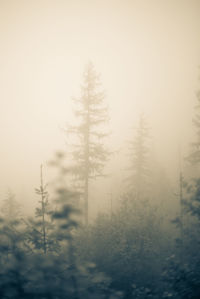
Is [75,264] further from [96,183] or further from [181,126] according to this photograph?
[181,126]

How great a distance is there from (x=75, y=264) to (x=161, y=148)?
5523 centimetres

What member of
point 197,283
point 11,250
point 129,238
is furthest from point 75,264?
point 129,238

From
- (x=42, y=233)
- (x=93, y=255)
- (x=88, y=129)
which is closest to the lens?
(x=42, y=233)

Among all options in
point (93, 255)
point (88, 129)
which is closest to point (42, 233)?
point (93, 255)

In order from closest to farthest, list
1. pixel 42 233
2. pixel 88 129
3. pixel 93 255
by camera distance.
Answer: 1. pixel 42 233
2. pixel 93 255
3. pixel 88 129

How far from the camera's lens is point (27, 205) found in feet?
116

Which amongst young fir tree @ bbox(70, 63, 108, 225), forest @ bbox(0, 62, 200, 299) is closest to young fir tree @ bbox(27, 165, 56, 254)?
forest @ bbox(0, 62, 200, 299)

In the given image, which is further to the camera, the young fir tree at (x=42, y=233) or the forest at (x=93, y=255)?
the young fir tree at (x=42, y=233)

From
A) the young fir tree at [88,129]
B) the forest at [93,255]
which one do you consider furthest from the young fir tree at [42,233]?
the young fir tree at [88,129]

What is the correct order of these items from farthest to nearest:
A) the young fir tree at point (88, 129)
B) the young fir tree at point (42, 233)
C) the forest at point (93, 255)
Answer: the young fir tree at point (88, 129) < the young fir tree at point (42, 233) < the forest at point (93, 255)

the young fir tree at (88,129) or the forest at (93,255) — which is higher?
the young fir tree at (88,129)

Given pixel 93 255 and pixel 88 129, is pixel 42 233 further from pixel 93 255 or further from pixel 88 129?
pixel 88 129

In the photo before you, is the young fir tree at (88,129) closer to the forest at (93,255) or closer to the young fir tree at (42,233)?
the forest at (93,255)

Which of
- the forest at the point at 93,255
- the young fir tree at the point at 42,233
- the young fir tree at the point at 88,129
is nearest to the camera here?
the forest at the point at 93,255
